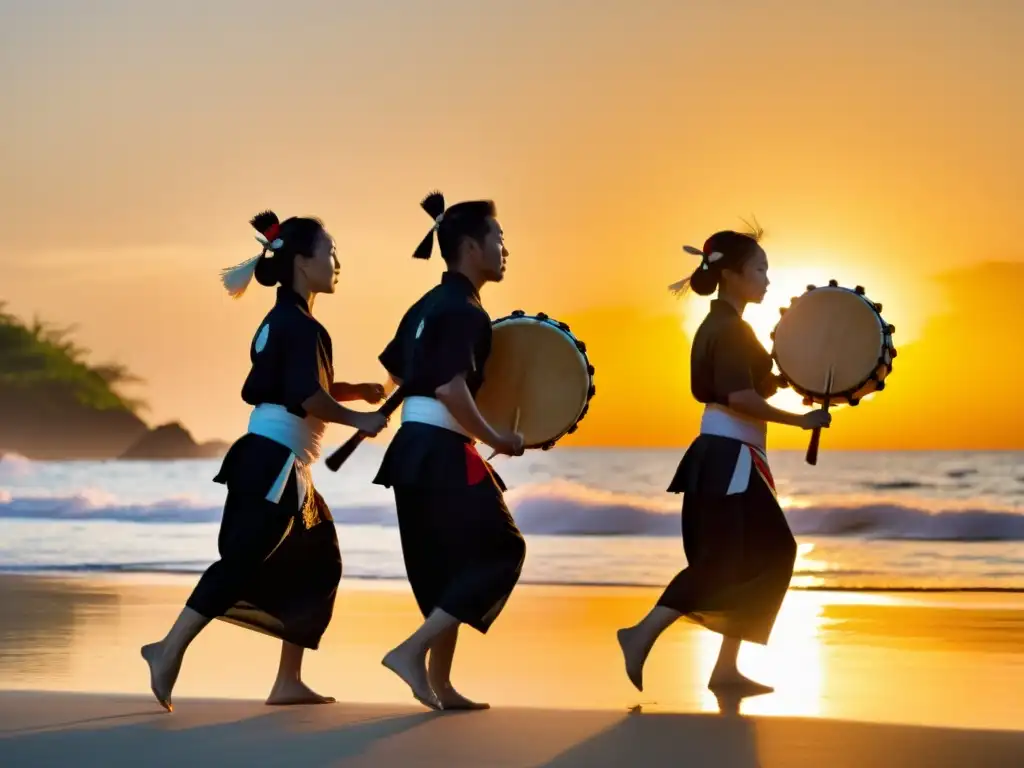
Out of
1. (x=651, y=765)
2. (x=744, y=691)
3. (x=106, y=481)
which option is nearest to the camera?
(x=651, y=765)

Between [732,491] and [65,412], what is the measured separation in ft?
99.7

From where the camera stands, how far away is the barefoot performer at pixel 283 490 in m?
4.92

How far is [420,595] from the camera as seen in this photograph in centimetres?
496

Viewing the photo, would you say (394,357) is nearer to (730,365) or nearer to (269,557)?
(269,557)

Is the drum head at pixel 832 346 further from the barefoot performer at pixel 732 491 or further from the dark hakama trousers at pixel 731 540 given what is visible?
the dark hakama trousers at pixel 731 540

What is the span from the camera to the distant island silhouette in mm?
32188

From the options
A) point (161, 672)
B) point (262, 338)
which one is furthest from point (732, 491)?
point (161, 672)

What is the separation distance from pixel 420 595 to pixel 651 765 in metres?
1.17

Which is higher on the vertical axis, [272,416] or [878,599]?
[272,416]

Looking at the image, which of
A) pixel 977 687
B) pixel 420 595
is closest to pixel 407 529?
pixel 420 595

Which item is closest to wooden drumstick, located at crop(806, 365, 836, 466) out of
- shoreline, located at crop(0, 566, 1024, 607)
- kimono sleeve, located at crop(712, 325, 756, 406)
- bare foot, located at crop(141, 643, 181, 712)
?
kimono sleeve, located at crop(712, 325, 756, 406)

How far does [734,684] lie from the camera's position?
18.3ft

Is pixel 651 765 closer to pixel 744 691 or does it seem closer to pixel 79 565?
pixel 744 691

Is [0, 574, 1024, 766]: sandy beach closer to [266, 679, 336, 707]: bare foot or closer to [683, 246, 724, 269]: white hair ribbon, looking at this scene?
[266, 679, 336, 707]: bare foot
